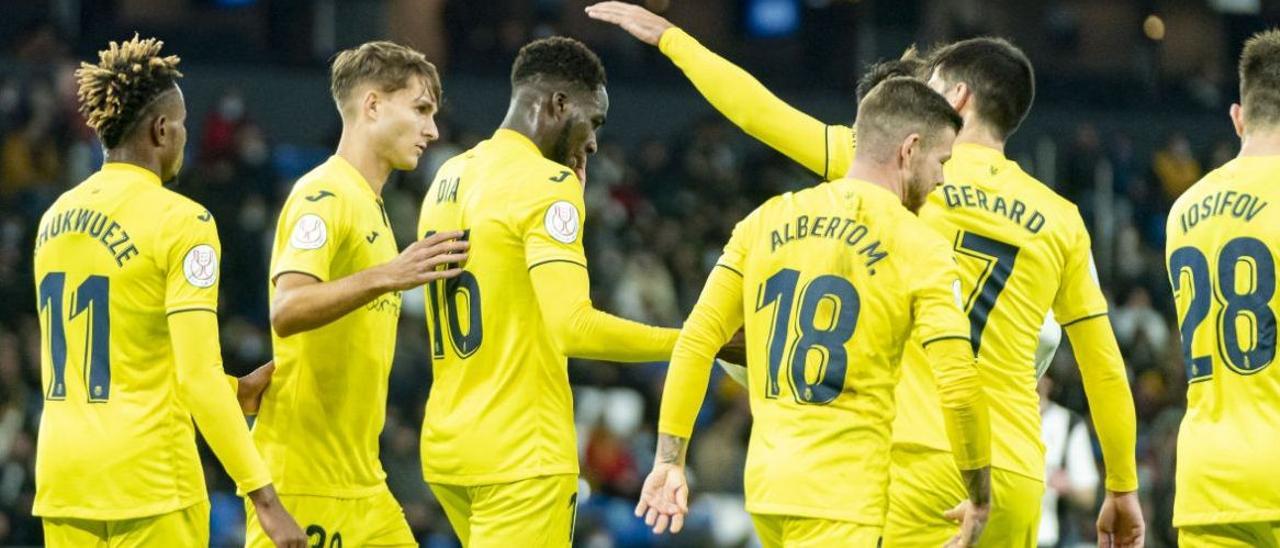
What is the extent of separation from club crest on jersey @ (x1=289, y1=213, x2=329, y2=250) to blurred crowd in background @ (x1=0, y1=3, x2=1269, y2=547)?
505 centimetres

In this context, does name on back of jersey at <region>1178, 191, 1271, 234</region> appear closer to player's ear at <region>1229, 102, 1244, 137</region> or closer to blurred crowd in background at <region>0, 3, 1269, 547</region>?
player's ear at <region>1229, 102, 1244, 137</region>

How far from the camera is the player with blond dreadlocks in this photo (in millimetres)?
6074

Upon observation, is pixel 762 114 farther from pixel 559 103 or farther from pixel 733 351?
pixel 733 351

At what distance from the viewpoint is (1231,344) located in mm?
6051

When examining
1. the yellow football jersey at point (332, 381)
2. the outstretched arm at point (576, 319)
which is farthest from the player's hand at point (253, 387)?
the outstretched arm at point (576, 319)

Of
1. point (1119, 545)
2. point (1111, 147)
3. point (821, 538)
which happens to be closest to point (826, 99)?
point (1111, 147)

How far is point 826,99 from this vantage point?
20891mm

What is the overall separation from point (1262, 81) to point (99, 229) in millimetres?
3800

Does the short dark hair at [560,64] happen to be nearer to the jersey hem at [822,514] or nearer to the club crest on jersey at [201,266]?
the club crest on jersey at [201,266]

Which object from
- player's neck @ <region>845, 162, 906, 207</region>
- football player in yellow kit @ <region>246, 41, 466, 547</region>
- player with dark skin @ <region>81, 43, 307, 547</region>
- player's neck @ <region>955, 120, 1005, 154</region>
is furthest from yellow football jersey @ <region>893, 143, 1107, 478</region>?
player with dark skin @ <region>81, 43, 307, 547</region>

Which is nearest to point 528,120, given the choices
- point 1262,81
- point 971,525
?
point 971,525

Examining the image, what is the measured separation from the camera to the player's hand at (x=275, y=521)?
6.08 metres

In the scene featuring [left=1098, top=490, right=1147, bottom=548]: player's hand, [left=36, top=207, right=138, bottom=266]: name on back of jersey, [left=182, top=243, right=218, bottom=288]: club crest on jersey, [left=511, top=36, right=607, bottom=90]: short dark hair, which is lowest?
[left=1098, top=490, right=1147, bottom=548]: player's hand

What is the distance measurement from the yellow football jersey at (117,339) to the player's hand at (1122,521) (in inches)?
125
